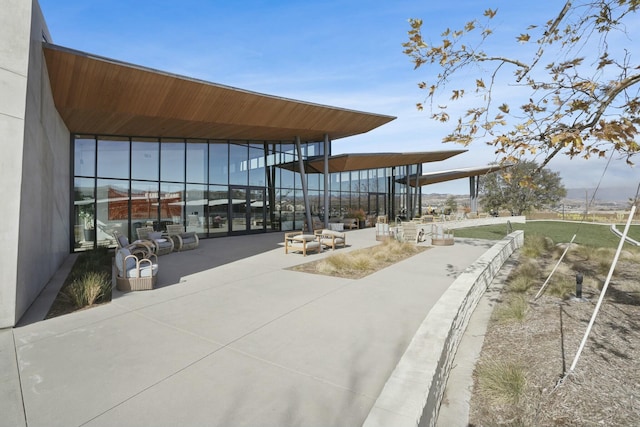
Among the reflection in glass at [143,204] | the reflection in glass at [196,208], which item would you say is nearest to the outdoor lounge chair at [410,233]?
the reflection in glass at [196,208]

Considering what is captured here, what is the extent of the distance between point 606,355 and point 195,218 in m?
13.4

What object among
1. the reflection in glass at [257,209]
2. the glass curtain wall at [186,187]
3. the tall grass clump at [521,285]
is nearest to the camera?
the tall grass clump at [521,285]

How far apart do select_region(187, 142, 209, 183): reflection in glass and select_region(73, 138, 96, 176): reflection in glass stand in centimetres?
337

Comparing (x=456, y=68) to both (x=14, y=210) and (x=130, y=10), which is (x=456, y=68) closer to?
(x=14, y=210)

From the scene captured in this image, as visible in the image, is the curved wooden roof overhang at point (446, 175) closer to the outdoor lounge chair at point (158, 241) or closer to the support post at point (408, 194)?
the support post at point (408, 194)

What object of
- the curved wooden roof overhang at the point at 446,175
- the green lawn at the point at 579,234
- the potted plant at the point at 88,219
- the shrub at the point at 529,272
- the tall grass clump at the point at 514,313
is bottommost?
the tall grass clump at the point at 514,313

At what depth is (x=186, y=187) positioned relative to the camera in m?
→ 13.3

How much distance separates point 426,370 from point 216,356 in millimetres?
2087

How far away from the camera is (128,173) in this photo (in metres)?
11.8

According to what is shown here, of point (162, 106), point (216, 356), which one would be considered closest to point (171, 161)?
point (162, 106)

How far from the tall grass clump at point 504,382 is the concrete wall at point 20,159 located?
18.4 ft

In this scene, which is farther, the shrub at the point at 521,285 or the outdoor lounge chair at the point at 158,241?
the outdoor lounge chair at the point at 158,241

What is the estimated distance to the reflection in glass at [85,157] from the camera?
10.7 meters

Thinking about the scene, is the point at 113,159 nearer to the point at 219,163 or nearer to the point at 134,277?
the point at 219,163
